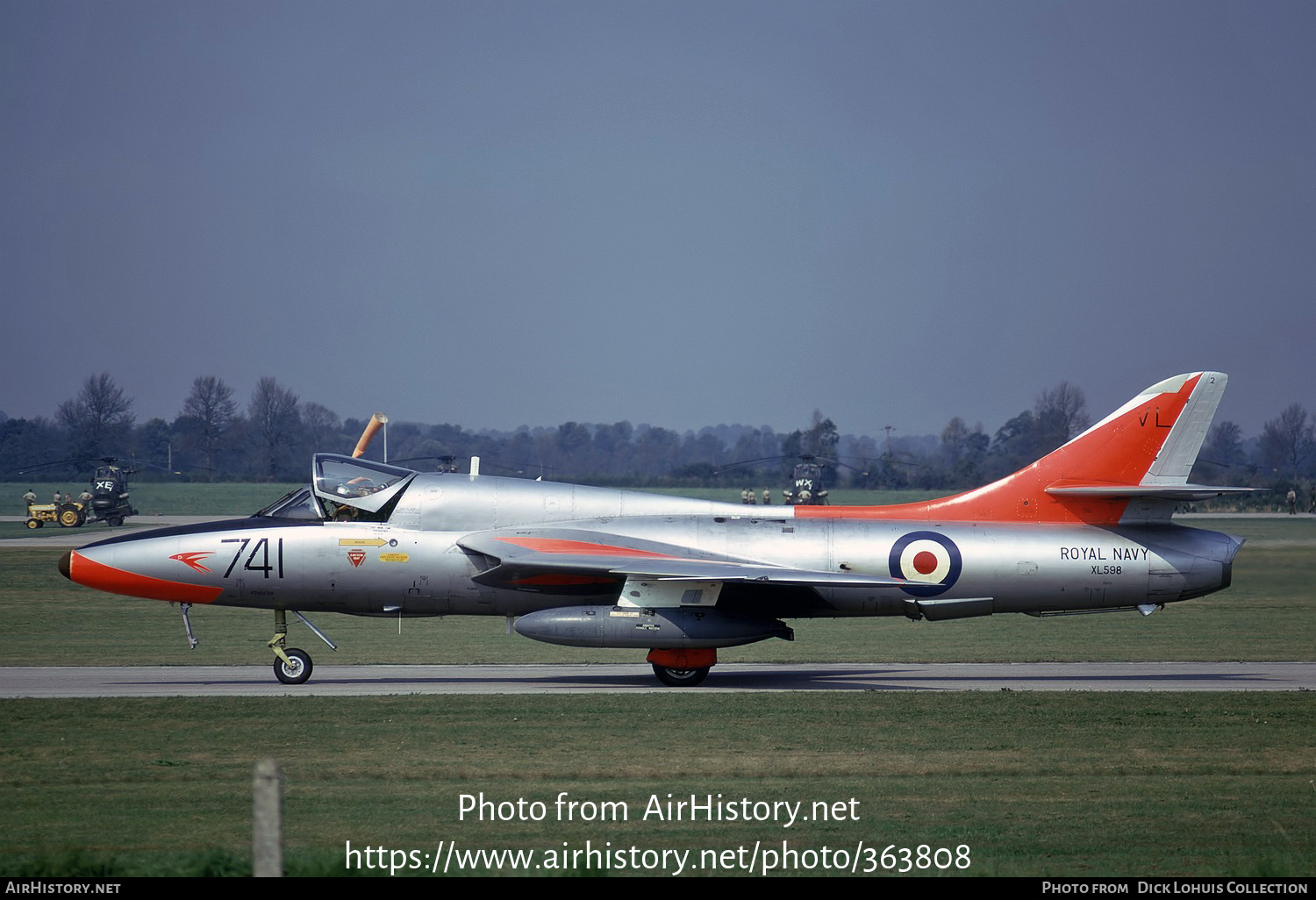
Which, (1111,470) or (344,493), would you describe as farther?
(1111,470)

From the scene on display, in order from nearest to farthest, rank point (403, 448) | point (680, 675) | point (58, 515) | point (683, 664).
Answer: point (683, 664) < point (680, 675) < point (58, 515) < point (403, 448)

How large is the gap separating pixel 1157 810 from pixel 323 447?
3854 inches

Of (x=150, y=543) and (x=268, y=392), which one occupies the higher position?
(x=268, y=392)

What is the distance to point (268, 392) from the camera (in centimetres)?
10862

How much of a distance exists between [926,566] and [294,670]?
30.1ft

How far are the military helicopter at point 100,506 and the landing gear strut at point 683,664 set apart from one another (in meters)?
52.3

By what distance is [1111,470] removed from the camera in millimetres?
18719

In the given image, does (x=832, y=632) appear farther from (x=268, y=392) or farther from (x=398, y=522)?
(x=268, y=392)

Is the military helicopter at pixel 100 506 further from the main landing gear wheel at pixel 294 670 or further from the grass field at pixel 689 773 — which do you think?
the grass field at pixel 689 773

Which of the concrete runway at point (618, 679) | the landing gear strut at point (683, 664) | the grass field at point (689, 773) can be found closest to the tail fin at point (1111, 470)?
the concrete runway at point (618, 679)

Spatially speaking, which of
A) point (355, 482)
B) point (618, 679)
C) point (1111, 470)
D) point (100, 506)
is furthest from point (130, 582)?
point (100, 506)

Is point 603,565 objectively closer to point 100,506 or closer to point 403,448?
point 100,506

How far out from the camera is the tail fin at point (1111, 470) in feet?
61.0
